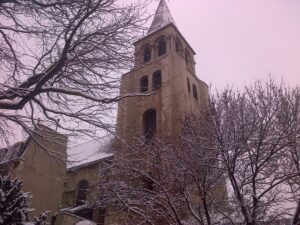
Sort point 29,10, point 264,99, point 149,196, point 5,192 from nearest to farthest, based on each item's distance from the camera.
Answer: point 29,10 → point 5,192 → point 264,99 → point 149,196

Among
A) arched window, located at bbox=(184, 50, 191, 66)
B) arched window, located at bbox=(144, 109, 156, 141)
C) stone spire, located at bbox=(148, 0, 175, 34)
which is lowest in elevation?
stone spire, located at bbox=(148, 0, 175, 34)

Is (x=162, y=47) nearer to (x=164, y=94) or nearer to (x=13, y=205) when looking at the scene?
(x=164, y=94)

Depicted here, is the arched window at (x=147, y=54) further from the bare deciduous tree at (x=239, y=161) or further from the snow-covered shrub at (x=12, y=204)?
the snow-covered shrub at (x=12, y=204)

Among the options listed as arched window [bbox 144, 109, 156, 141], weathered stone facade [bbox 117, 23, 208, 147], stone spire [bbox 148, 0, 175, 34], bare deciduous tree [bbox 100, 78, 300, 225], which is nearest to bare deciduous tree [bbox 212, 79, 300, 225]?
bare deciduous tree [bbox 100, 78, 300, 225]

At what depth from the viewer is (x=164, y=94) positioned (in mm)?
24625

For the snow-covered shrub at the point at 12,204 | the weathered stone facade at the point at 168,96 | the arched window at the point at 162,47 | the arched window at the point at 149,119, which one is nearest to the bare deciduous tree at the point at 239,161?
the snow-covered shrub at the point at 12,204

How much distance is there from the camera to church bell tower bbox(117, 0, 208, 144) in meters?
23.2

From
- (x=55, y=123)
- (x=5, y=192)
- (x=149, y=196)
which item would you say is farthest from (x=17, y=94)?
(x=149, y=196)

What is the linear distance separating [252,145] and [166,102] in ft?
45.5

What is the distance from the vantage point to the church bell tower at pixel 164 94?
23.2m

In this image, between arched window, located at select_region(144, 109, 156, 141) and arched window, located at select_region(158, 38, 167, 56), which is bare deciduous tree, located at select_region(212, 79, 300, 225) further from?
arched window, located at select_region(158, 38, 167, 56)

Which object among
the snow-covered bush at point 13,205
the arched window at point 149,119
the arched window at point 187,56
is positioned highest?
the arched window at point 187,56

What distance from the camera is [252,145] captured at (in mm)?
10273

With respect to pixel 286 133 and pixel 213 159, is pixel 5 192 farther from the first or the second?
pixel 286 133
